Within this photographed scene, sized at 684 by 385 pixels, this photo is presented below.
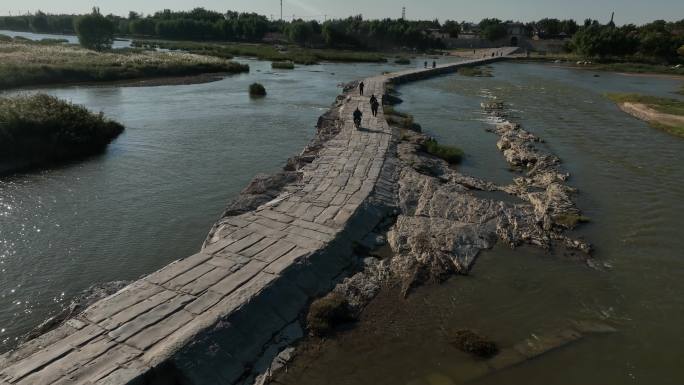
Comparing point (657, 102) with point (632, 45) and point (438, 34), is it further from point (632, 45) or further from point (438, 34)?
point (438, 34)

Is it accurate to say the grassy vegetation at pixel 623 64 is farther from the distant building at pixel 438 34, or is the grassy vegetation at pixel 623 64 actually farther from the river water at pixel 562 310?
the river water at pixel 562 310

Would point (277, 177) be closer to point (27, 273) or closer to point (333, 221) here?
point (333, 221)

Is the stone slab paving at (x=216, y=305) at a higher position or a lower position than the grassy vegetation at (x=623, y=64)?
lower

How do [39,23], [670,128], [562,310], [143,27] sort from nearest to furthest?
1. [562,310]
2. [670,128]
3. [143,27]
4. [39,23]

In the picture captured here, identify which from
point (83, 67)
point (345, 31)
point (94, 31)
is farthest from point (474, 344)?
point (345, 31)

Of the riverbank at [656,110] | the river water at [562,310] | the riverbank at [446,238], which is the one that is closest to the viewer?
the river water at [562,310]

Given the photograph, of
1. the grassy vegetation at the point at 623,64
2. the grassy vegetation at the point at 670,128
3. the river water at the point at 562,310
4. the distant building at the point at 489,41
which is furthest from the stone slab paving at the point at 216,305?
the distant building at the point at 489,41

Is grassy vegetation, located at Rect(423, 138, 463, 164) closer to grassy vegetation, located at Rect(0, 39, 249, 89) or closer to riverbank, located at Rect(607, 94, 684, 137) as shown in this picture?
riverbank, located at Rect(607, 94, 684, 137)
